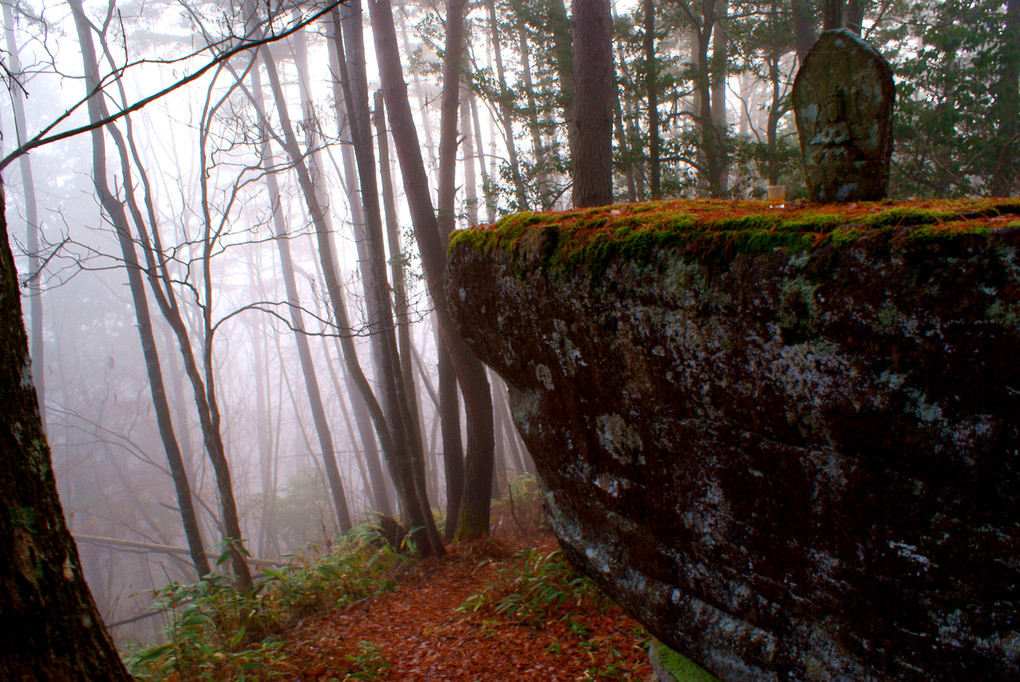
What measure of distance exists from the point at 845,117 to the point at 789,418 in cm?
180

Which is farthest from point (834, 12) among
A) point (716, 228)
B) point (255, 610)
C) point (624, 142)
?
point (255, 610)

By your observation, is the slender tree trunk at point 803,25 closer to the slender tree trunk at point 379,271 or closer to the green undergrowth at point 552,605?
the slender tree trunk at point 379,271

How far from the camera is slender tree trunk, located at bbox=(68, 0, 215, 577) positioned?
7672mm

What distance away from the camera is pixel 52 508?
2393mm

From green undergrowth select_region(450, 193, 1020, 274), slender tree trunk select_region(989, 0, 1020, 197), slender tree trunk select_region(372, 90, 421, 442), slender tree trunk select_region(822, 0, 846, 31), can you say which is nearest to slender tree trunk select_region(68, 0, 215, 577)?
slender tree trunk select_region(372, 90, 421, 442)

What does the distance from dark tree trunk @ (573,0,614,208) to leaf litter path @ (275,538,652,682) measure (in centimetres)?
425

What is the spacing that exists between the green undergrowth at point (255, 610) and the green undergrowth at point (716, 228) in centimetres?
346

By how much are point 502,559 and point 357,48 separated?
23.0 feet

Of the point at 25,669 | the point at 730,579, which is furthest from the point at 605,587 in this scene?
the point at 25,669

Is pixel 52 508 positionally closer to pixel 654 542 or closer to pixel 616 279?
pixel 616 279

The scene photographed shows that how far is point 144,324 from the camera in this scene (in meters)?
8.49

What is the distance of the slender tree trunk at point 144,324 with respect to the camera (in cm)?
767

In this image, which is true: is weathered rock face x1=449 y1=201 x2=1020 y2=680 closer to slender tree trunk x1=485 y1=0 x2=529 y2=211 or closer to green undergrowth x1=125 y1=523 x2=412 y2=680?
green undergrowth x1=125 y1=523 x2=412 y2=680

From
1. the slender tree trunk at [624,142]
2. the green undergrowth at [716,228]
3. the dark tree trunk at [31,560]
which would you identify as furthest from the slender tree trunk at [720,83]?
the dark tree trunk at [31,560]
